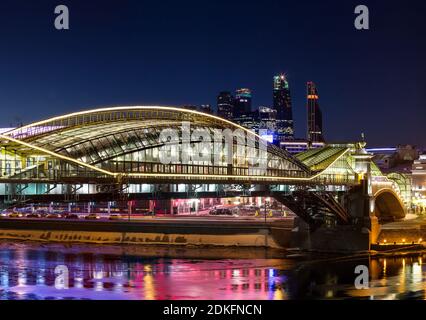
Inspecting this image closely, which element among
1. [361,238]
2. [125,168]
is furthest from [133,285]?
[361,238]

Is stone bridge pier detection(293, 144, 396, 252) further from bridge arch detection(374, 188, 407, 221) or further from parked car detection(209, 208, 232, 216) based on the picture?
parked car detection(209, 208, 232, 216)

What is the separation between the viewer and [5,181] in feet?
162

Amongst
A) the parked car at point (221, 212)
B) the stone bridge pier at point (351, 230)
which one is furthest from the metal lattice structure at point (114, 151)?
the parked car at point (221, 212)

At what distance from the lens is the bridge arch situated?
347 feet

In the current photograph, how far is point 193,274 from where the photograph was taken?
5728 cm

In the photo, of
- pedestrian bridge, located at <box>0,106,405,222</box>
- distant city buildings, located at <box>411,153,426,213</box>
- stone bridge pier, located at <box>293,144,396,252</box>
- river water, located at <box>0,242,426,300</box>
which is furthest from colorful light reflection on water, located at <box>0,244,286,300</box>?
distant city buildings, located at <box>411,153,426,213</box>

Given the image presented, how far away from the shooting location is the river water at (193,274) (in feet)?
162

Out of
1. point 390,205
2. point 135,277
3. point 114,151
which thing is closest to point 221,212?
point 390,205

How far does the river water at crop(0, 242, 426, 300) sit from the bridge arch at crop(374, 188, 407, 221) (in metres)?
32.7

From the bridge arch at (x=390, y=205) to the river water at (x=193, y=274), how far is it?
3271 cm

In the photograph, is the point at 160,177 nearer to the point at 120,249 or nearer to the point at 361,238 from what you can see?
the point at 120,249

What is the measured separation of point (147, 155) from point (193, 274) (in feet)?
46.0

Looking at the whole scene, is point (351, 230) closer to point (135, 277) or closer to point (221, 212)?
point (135, 277)

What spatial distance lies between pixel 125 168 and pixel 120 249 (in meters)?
14.3
